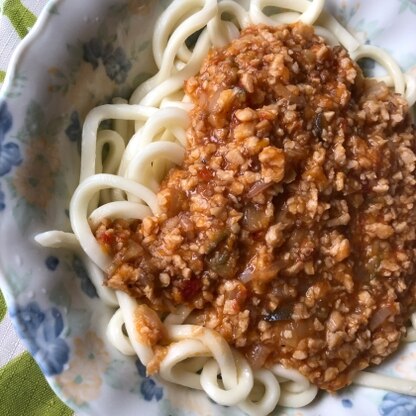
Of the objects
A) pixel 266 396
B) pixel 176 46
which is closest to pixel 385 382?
pixel 266 396

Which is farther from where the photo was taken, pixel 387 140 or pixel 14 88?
pixel 387 140

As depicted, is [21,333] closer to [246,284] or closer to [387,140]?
[246,284]

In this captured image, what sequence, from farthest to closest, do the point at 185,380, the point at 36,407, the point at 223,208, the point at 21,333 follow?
1. the point at 36,407
2. the point at 185,380
3. the point at 223,208
4. the point at 21,333

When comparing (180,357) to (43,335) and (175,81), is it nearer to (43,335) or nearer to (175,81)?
(43,335)

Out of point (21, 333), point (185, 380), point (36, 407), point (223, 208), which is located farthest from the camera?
point (36, 407)

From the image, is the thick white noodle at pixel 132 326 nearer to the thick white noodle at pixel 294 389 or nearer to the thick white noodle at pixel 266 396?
the thick white noodle at pixel 266 396

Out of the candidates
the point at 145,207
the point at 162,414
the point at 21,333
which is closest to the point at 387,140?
the point at 145,207
